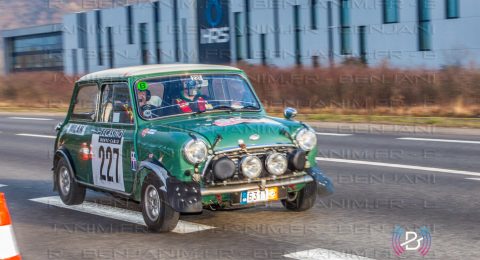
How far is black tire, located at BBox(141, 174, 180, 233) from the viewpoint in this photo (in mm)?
7562

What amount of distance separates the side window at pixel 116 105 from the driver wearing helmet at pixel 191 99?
0.58m

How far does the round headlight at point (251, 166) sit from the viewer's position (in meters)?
7.51

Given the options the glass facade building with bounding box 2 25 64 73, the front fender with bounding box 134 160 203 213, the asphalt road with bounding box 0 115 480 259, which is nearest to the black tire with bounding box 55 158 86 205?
the asphalt road with bounding box 0 115 480 259

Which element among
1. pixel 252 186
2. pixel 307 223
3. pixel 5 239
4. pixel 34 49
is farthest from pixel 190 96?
pixel 34 49

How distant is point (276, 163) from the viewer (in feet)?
25.3

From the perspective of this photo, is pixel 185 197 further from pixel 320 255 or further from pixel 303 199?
pixel 303 199

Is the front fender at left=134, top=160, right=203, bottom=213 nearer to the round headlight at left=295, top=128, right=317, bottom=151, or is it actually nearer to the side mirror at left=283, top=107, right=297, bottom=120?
the round headlight at left=295, top=128, right=317, bottom=151

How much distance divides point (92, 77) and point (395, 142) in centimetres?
920

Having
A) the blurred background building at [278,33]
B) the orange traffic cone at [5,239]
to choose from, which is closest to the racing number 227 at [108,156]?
the orange traffic cone at [5,239]

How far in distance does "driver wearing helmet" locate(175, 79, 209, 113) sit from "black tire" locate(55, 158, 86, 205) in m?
1.98

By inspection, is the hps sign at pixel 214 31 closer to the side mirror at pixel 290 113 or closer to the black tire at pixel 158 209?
the side mirror at pixel 290 113

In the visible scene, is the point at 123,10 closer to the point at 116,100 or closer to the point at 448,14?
the point at 448,14

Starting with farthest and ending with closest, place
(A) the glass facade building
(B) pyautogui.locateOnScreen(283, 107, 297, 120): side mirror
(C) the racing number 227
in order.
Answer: (A) the glass facade building < (B) pyautogui.locateOnScreen(283, 107, 297, 120): side mirror < (C) the racing number 227

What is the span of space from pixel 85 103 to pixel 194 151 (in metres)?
2.75
